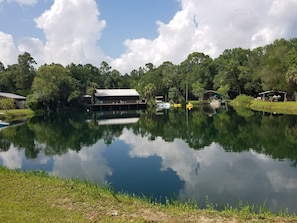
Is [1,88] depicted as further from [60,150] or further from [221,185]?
[221,185]

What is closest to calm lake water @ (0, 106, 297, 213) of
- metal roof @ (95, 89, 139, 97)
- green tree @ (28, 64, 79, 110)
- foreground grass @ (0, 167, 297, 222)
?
foreground grass @ (0, 167, 297, 222)

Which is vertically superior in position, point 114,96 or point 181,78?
point 181,78

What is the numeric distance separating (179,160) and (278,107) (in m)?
41.3

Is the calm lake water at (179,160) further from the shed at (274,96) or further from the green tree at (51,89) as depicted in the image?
the shed at (274,96)

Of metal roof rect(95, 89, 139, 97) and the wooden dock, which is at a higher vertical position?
metal roof rect(95, 89, 139, 97)

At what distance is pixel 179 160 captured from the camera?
19281mm

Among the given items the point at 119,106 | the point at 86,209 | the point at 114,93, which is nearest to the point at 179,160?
the point at 86,209

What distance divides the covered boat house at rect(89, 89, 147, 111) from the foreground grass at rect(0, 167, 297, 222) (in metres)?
65.2

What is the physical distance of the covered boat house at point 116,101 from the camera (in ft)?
249

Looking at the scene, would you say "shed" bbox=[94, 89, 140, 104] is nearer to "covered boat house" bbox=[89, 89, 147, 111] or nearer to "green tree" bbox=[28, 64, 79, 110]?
"covered boat house" bbox=[89, 89, 147, 111]

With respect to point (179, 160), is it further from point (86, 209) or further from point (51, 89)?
point (51, 89)

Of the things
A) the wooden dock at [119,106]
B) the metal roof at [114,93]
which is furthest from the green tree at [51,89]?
the metal roof at [114,93]

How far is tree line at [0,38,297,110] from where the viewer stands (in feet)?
201

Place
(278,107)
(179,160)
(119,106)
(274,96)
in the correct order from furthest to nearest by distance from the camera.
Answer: (119,106), (274,96), (278,107), (179,160)
